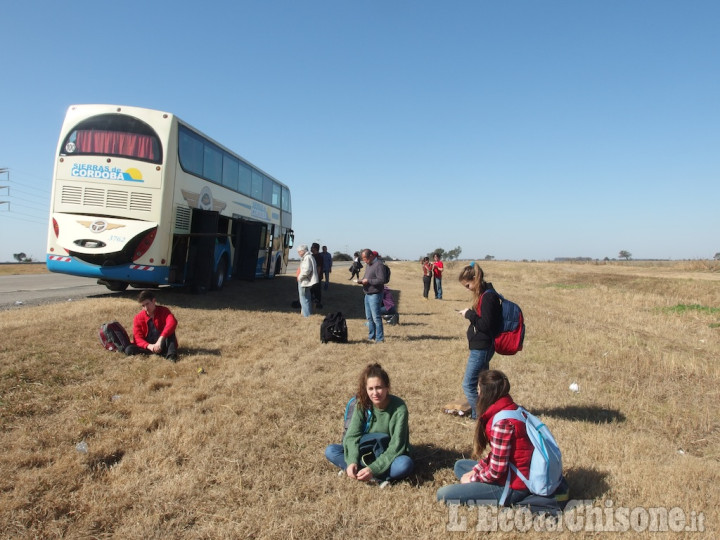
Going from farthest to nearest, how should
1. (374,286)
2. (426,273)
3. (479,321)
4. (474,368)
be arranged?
(426,273)
(374,286)
(474,368)
(479,321)

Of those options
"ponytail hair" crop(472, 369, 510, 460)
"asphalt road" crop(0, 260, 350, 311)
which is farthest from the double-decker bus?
"ponytail hair" crop(472, 369, 510, 460)

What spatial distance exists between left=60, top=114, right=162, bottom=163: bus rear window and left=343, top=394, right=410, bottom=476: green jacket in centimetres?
927

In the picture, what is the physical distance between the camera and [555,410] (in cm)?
606

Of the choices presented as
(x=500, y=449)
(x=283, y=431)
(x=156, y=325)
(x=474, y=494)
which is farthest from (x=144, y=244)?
(x=500, y=449)

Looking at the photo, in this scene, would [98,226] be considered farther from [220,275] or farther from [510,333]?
[510,333]

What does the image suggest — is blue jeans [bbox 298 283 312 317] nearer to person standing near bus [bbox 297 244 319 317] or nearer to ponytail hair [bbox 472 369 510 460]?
person standing near bus [bbox 297 244 319 317]

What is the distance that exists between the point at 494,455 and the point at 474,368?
180 centimetres

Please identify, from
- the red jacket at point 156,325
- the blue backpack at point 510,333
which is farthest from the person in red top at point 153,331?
the blue backpack at point 510,333

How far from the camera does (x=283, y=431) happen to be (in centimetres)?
489

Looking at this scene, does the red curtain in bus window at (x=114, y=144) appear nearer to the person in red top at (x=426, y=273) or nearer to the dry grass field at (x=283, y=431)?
the dry grass field at (x=283, y=431)

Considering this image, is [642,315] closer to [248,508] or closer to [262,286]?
[262,286]

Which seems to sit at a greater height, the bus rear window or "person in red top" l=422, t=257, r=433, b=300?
the bus rear window

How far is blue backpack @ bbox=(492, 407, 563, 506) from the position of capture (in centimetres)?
344

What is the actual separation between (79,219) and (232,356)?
227 inches
